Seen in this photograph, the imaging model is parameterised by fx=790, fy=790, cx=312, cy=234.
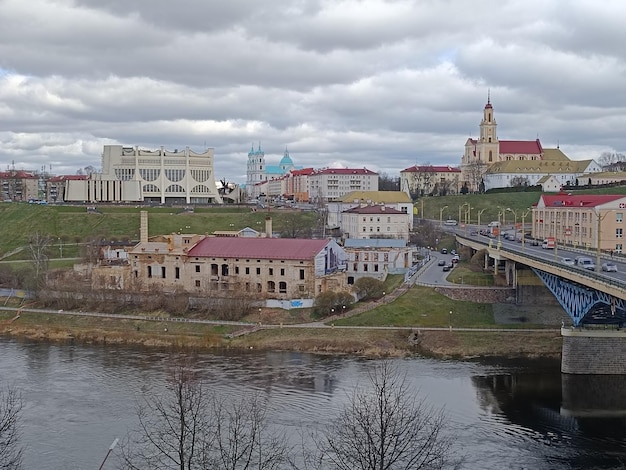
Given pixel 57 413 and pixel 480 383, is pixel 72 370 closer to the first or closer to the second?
pixel 57 413

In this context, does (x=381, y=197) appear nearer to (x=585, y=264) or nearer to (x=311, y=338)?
(x=311, y=338)

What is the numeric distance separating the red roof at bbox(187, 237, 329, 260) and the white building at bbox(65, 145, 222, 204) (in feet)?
165

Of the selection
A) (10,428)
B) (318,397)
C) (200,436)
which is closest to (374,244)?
(318,397)

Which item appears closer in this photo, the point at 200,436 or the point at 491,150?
the point at 200,436

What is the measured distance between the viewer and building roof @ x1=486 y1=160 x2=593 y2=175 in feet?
434

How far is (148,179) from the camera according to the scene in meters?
113

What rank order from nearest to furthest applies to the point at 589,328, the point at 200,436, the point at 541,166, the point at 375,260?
the point at 200,436 → the point at 589,328 → the point at 375,260 → the point at 541,166

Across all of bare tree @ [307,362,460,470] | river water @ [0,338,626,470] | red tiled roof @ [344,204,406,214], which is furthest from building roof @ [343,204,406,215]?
bare tree @ [307,362,460,470]

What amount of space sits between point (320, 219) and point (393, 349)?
51286 mm

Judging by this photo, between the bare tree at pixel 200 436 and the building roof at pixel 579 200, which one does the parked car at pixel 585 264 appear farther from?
the bare tree at pixel 200 436

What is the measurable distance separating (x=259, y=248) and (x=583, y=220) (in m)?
27.6

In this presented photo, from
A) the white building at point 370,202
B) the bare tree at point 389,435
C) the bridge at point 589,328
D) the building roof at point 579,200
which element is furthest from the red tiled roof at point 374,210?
the bare tree at point 389,435

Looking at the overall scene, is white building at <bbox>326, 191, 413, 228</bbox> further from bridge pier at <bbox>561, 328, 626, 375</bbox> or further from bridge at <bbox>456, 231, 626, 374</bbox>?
bridge pier at <bbox>561, 328, 626, 375</bbox>

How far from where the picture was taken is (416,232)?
88062 millimetres
